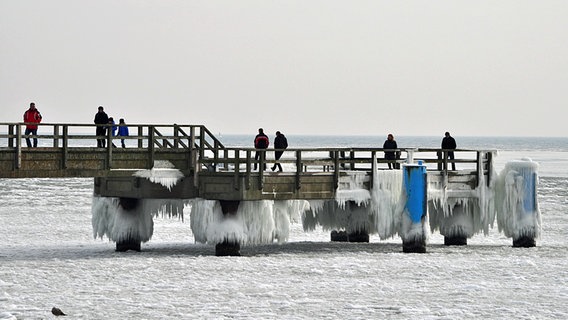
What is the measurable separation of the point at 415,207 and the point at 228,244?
4800 mm

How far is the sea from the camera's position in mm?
20297

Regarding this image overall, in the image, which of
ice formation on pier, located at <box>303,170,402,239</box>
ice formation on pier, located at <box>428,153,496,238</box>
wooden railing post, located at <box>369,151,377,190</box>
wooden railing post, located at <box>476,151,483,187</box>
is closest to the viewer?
wooden railing post, located at <box>369,151,377,190</box>

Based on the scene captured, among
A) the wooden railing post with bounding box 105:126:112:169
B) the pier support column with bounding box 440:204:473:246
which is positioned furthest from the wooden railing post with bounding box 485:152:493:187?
the wooden railing post with bounding box 105:126:112:169

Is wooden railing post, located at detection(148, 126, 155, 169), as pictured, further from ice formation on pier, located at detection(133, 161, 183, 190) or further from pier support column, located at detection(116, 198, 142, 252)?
pier support column, located at detection(116, 198, 142, 252)

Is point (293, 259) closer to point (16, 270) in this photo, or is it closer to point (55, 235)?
point (16, 270)

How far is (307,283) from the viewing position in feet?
77.7

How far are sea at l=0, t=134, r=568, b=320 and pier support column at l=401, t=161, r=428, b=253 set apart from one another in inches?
19.9

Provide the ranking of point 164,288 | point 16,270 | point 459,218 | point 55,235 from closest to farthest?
point 164,288
point 16,270
point 459,218
point 55,235

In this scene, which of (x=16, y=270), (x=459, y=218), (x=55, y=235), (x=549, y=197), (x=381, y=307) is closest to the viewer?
(x=381, y=307)

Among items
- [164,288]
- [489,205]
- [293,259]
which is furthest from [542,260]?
[164,288]

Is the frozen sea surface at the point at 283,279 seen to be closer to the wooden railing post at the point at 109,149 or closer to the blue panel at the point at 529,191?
the blue panel at the point at 529,191

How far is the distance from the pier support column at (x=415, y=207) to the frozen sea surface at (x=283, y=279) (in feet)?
1.74

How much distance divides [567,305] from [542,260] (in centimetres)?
725

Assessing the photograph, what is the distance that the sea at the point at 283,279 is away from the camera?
20.3 m
